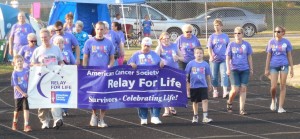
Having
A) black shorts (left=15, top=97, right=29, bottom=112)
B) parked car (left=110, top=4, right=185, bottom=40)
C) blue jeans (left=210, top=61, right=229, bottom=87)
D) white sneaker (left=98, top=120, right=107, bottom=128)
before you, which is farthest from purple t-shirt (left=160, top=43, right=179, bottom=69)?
parked car (left=110, top=4, right=185, bottom=40)

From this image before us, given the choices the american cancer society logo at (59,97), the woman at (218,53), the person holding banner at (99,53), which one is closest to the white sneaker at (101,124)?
the person holding banner at (99,53)

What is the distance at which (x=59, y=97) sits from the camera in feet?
43.9

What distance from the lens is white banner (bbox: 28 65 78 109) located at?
13172 millimetres

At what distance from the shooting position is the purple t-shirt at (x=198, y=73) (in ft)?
45.3

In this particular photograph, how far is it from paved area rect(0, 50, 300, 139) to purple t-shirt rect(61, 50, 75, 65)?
41.9 inches

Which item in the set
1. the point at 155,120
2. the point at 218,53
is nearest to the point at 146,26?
the point at 218,53

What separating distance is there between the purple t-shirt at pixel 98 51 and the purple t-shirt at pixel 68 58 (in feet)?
2.43

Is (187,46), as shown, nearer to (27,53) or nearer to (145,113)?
(145,113)

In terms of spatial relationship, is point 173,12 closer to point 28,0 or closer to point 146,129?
point 28,0

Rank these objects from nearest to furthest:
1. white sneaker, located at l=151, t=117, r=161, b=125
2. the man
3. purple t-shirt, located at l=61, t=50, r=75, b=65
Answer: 1. white sneaker, located at l=151, t=117, r=161, b=125
2. purple t-shirt, located at l=61, t=50, r=75, b=65
3. the man

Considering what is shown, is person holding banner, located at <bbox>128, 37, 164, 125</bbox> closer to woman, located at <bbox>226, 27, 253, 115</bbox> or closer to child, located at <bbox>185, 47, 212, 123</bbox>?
child, located at <bbox>185, 47, 212, 123</bbox>

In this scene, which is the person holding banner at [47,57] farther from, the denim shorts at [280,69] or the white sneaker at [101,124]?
the denim shorts at [280,69]

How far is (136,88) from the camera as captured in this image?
13.8 meters

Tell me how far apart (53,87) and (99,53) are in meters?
0.98
